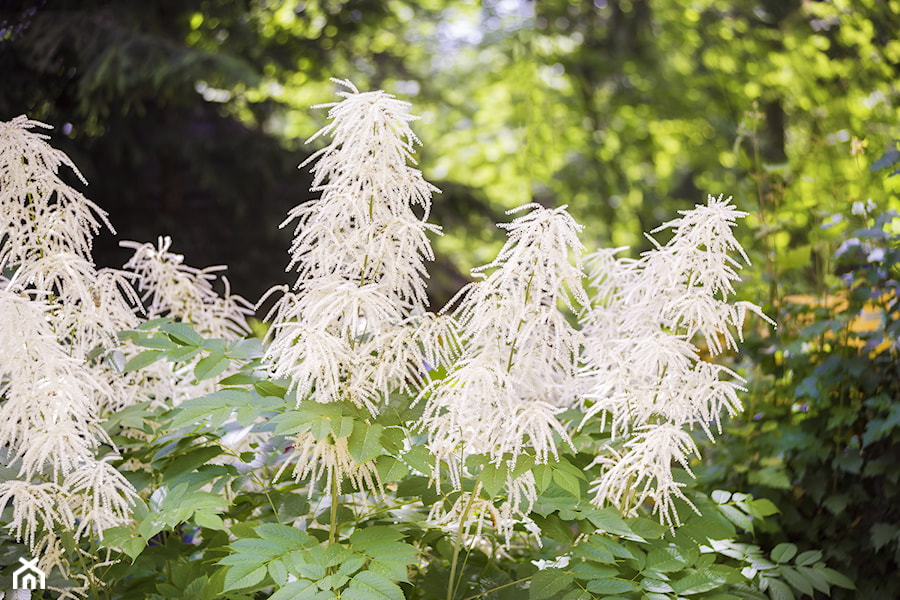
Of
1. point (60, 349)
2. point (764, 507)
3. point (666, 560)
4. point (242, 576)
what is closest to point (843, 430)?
point (764, 507)

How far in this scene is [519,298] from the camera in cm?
164

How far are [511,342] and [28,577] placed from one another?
1176 millimetres

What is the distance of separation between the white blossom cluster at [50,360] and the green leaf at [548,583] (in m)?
0.88

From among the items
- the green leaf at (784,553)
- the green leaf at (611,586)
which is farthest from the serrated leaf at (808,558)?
the green leaf at (611,586)

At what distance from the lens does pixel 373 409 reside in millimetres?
1696

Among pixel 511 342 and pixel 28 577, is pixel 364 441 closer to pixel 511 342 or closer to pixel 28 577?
pixel 511 342

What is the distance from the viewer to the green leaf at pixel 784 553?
87.9 inches

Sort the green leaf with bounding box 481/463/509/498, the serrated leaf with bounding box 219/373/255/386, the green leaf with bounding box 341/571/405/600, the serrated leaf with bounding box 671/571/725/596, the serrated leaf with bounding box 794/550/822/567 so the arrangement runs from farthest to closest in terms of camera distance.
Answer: the serrated leaf with bounding box 794/550/822/567
the serrated leaf with bounding box 219/373/255/386
the serrated leaf with bounding box 671/571/725/596
the green leaf with bounding box 481/463/509/498
the green leaf with bounding box 341/571/405/600

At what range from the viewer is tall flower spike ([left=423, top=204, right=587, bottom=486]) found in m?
1.61

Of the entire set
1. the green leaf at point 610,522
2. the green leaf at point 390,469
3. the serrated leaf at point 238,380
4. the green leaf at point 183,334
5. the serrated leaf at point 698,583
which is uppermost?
the green leaf at point 183,334

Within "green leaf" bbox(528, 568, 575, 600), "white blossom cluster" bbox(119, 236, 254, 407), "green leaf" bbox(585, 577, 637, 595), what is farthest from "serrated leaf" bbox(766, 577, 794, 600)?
"white blossom cluster" bbox(119, 236, 254, 407)

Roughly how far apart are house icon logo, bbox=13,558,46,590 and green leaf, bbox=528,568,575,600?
1.06m

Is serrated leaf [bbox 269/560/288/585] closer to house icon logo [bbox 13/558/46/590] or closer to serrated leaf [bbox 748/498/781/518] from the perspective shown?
house icon logo [bbox 13/558/46/590]

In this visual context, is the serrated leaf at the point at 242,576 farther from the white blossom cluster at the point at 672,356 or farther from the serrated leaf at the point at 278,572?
the white blossom cluster at the point at 672,356
